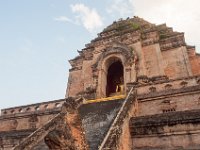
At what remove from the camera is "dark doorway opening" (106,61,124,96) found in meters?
20.8

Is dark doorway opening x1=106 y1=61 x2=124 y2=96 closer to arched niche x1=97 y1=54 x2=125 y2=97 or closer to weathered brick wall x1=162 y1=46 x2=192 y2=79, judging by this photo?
arched niche x1=97 y1=54 x2=125 y2=97

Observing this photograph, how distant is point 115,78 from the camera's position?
2178 cm

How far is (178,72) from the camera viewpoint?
17594mm

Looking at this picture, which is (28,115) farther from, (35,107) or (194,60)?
(194,60)

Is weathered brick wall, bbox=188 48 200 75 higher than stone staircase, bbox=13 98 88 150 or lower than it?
higher

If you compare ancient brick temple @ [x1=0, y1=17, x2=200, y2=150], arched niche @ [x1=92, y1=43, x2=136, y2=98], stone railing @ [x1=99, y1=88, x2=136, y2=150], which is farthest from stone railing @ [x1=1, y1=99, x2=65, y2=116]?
stone railing @ [x1=99, y1=88, x2=136, y2=150]

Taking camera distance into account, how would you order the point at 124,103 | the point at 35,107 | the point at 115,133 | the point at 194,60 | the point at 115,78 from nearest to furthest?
the point at 115,133 < the point at 124,103 < the point at 35,107 < the point at 194,60 < the point at 115,78

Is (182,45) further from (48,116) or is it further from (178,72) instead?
(48,116)

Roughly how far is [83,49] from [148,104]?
10255 mm

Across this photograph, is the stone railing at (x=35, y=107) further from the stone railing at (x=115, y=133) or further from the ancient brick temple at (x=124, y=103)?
the stone railing at (x=115, y=133)

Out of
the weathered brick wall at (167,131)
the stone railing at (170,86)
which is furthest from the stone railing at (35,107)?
the weathered brick wall at (167,131)

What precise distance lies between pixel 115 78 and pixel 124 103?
1002cm

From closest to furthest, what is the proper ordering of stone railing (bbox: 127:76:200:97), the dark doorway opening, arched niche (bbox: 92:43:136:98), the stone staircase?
the stone staircase < stone railing (bbox: 127:76:200:97) < arched niche (bbox: 92:43:136:98) < the dark doorway opening

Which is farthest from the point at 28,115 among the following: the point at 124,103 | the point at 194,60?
the point at 194,60
